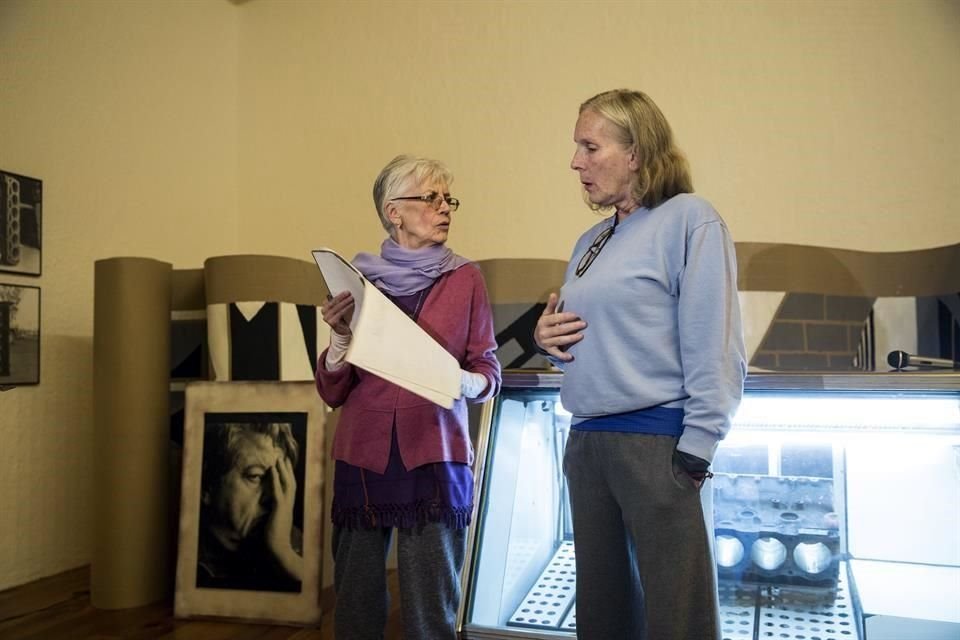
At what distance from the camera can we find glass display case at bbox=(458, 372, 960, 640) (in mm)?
1832

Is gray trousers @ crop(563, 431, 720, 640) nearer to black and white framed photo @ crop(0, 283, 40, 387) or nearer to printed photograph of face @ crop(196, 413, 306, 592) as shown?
printed photograph of face @ crop(196, 413, 306, 592)

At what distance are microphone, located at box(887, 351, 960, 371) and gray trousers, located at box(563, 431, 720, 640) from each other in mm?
815

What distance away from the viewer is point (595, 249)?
1.62 m

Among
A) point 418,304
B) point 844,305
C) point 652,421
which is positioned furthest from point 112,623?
point 844,305

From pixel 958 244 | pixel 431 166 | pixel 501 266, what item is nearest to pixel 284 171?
pixel 501 266

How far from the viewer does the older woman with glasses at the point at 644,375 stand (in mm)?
1364

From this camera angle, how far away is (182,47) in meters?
3.76

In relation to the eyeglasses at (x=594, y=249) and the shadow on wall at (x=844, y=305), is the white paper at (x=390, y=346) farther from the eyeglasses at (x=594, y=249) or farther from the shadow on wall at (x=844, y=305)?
the shadow on wall at (x=844, y=305)

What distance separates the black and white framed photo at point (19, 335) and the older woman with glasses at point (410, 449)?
1.76 meters

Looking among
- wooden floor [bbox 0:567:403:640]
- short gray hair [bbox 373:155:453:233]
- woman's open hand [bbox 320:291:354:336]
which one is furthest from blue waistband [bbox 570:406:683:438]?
A: wooden floor [bbox 0:567:403:640]

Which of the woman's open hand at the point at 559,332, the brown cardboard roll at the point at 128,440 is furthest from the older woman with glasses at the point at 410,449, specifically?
the brown cardboard roll at the point at 128,440

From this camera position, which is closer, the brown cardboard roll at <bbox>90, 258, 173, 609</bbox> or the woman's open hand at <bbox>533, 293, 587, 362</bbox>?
the woman's open hand at <bbox>533, 293, 587, 362</bbox>

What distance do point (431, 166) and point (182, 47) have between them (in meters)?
2.48

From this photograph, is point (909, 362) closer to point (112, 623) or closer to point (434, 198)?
point (434, 198)
